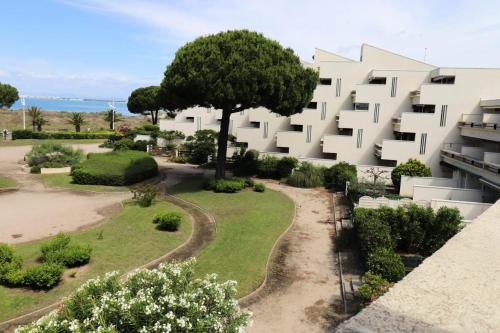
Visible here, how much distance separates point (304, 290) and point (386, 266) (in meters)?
3.28

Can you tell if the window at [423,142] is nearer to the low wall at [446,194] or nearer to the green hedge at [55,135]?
the low wall at [446,194]

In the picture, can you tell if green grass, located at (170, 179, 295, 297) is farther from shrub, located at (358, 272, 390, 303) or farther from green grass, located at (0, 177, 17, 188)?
green grass, located at (0, 177, 17, 188)

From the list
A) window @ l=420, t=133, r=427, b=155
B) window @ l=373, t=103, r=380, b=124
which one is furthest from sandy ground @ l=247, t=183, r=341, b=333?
window @ l=373, t=103, r=380, b=124

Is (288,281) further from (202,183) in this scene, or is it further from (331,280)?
(202,183)

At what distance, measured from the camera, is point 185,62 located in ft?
85.1

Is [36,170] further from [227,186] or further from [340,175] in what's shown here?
[340,175]

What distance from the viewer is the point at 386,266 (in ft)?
47.9

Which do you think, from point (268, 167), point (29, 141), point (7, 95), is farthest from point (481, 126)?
point (7, 95)

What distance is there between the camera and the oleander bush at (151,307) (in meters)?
6.47

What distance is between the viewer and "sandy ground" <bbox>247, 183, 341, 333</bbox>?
12102mm

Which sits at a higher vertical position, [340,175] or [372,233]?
[340,175]

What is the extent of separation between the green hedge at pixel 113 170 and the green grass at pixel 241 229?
3.53 m

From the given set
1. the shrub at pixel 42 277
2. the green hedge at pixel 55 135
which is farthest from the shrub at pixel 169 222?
the green hedge at pixel 55 135

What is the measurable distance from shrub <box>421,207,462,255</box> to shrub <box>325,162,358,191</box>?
37.5 ft
